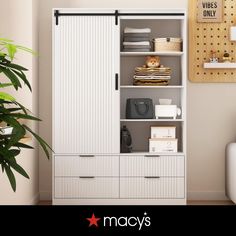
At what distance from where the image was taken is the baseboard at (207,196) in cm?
482

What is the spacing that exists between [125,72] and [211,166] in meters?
1.28

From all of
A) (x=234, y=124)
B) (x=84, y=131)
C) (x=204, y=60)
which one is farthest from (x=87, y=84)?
(x=234, y=124)

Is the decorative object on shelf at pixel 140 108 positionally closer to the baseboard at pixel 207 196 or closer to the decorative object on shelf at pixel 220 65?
the decorative object on shelf at pixel 220 65

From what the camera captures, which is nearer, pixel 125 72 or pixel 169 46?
pixel 169 46

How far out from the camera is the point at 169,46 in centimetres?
451

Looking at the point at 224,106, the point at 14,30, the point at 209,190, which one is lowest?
the point at 209,190

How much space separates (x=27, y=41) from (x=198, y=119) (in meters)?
1.83

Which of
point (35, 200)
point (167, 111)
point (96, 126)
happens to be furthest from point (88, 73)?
point (35, 200)

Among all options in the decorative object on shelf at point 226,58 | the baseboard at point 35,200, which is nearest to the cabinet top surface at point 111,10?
the decorative object on shelf at point 226,58

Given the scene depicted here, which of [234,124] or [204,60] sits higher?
[204,60]

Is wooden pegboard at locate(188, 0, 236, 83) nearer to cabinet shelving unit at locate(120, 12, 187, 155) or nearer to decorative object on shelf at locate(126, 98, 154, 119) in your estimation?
cabinet shelving unit at locate(120, 12, 187, 155)

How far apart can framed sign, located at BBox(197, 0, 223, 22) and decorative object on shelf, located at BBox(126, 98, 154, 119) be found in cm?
101

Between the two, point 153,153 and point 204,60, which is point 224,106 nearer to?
point 204,60
